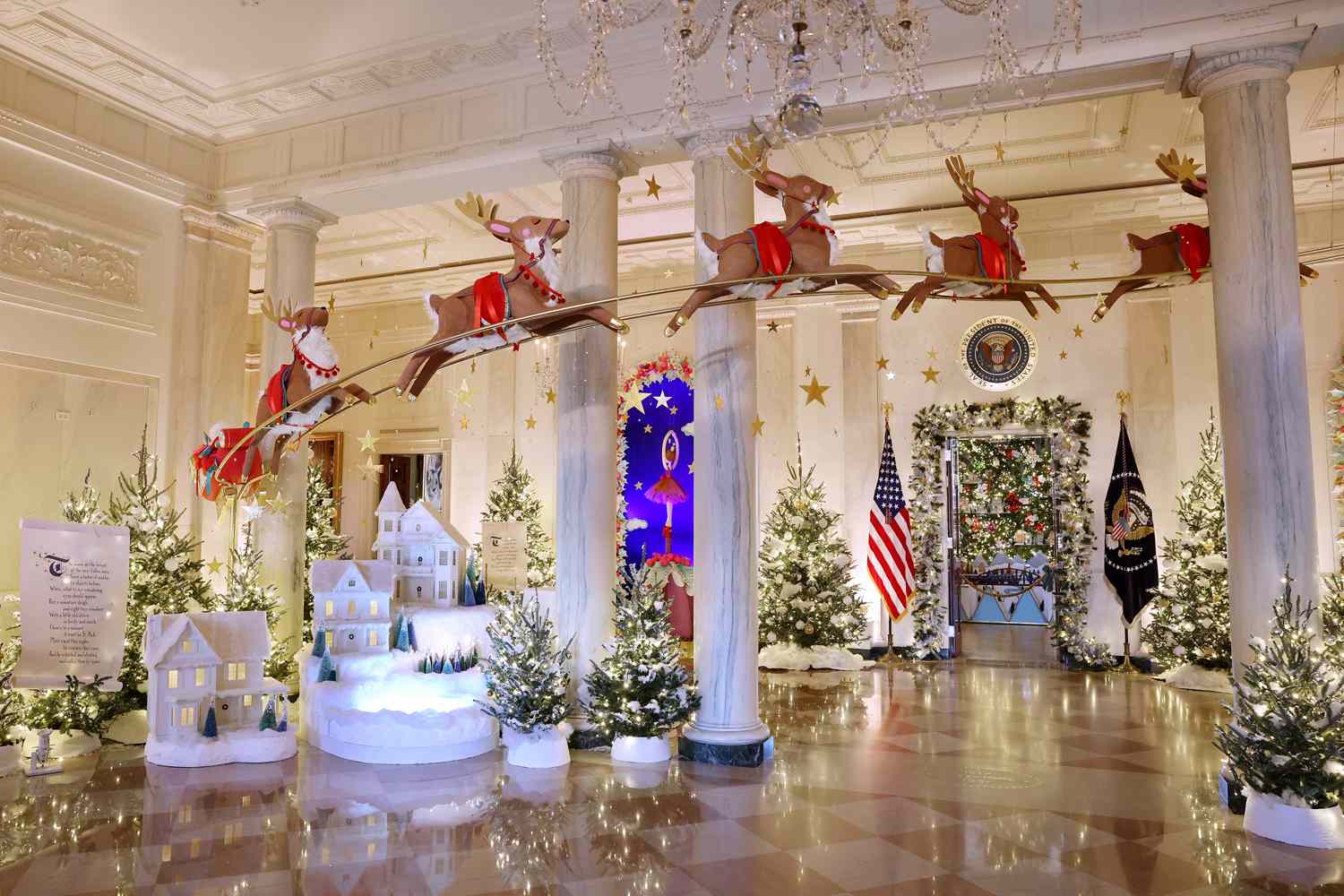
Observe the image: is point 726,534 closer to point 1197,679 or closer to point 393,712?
point 393,712

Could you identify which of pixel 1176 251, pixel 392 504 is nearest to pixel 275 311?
pixel 392 504

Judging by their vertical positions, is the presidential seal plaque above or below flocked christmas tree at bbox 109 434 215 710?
above

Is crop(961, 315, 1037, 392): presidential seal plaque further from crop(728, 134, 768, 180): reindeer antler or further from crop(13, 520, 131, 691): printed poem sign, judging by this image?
crop(13, 520, 131, 691): printed poem sign

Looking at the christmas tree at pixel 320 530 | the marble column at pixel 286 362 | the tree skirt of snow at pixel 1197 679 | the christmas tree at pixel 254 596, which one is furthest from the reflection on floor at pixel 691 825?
the christmas tree at pixel 320 530

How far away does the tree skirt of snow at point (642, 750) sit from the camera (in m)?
6.45

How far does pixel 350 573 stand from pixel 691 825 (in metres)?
3.75

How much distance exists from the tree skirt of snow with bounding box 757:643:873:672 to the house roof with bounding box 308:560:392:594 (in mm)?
4925

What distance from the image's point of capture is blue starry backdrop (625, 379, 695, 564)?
13.0 meters

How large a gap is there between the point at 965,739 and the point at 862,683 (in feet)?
8.73

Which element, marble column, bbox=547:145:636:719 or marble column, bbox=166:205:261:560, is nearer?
marble column, bbox=547:145:636:719

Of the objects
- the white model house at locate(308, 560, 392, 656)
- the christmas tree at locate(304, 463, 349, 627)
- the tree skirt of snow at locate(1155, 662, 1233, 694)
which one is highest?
the christmas tree at locate(304, 463, 349, 627)

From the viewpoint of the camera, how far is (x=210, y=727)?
647 cm

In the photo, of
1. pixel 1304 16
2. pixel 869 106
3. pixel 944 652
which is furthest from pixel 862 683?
pixel 1304 16

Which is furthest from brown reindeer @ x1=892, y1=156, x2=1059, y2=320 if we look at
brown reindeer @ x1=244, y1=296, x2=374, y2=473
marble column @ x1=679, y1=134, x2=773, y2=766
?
brown reindeer @ x1=244, y1=296, x2=374, y2=473
